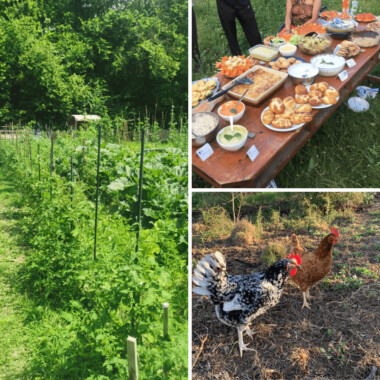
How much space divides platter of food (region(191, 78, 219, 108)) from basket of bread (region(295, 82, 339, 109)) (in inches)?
28.0

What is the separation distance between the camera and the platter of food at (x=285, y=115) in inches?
131

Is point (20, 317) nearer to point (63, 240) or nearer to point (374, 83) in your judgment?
point (63, 240)

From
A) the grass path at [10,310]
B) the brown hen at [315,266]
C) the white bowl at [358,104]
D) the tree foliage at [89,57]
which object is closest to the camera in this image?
the brown hen at [315,266]

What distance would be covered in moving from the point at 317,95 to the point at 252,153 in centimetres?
102

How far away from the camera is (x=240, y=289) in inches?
109

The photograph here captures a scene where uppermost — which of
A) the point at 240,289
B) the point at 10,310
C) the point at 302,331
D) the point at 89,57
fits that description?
the point at 240,289

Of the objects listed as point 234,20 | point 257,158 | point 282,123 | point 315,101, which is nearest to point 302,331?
point 257,158

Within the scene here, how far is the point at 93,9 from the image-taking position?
984 inches

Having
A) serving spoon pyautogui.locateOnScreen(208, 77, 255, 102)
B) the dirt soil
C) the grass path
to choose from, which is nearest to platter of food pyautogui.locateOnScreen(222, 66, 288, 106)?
serving spoon pyautogui.locateOnScreen(208, 77, 255, 102)

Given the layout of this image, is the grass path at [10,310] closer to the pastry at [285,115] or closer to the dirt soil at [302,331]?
the dirt soil at [302,331]

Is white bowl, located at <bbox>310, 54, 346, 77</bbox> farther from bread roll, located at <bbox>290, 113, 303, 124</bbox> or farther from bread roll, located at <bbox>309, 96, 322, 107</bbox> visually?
bread roll, located at <bbox>290, 113, 303, 124</bbox>

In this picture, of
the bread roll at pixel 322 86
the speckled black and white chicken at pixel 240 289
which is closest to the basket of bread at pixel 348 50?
the bread roll at pixel 322 86

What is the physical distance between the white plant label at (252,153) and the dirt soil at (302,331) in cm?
70

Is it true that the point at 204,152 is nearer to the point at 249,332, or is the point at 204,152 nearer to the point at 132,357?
the point at 249,332
